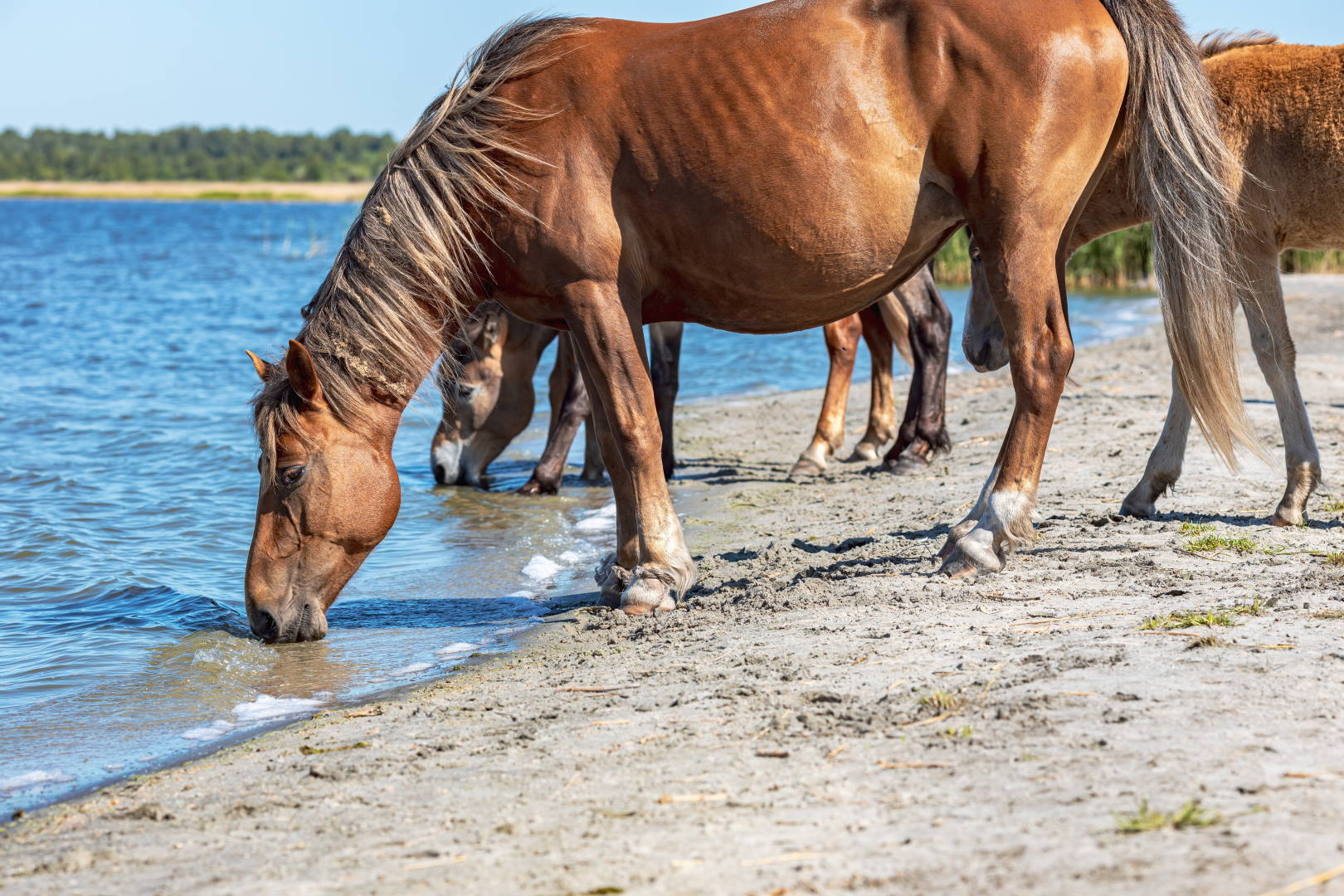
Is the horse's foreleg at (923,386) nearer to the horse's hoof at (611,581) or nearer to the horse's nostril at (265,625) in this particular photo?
the horse's hoof at (611,581)

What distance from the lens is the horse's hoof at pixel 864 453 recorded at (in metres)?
8.56

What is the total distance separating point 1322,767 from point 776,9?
3219mm

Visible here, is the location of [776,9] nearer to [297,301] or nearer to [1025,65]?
[1025,65]

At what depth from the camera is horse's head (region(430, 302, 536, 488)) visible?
327 inches

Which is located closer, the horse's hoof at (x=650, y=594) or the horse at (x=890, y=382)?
the horse's hoof at (x=650, y=594)

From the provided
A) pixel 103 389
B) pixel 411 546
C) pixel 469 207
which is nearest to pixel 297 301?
pixel 103 389

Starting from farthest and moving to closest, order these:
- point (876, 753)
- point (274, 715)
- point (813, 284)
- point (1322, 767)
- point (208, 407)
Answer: point (208, 407) → point (813, 284) → point (274, 715) → point (876, 753) → point (1322, 767)

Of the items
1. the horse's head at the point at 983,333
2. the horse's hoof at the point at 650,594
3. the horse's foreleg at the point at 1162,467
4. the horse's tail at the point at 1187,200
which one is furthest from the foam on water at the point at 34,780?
the horse's foreleg at the point at 1162,467

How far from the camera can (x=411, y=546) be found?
23.1 ft

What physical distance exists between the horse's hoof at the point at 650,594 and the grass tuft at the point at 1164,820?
99.8 inches

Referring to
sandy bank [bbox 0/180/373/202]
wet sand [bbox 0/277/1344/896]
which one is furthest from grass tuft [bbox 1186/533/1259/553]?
sandy bank [bbox 0/180/373/202]

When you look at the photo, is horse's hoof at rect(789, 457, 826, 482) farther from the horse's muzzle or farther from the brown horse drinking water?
the horse's muzzle

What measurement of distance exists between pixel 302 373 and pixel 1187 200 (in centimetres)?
344

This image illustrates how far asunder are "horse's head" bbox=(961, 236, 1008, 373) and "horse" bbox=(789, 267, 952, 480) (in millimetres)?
2238
